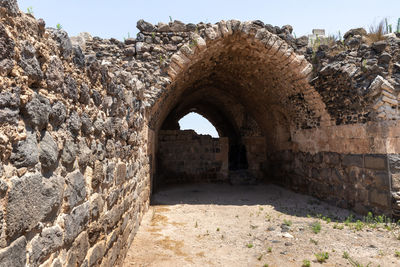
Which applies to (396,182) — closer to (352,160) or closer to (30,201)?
(352,160)

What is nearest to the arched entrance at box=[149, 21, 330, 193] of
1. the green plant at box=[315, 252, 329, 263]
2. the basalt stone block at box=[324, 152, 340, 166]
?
the basalt stone block at box=[324, 152, 340, 166]

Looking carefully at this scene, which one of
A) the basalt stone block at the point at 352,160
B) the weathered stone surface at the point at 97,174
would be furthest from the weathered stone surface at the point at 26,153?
the basalt stone block at the point at 352,160

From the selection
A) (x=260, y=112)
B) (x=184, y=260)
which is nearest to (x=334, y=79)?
(x=260, y=112)

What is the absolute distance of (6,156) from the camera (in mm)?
1069

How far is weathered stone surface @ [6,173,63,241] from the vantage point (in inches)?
42.9

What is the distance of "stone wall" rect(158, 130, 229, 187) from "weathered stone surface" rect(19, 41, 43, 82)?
8.03 meters

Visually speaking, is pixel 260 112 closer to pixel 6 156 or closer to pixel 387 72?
pixel 387 72

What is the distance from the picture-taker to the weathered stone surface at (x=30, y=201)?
1.09m

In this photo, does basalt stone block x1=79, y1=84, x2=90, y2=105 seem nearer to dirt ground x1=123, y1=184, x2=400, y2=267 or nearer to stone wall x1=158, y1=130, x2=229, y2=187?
dirt ground x1=123, y1=184, x2=400, y2=267

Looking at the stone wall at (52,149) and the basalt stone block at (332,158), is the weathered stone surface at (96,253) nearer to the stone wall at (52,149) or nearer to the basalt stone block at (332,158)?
the stone wall at (52,149)

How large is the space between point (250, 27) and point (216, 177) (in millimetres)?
5144

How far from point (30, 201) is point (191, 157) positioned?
8.22 metres

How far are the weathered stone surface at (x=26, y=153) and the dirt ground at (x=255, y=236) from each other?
228cm

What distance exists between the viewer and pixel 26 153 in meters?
1.19
